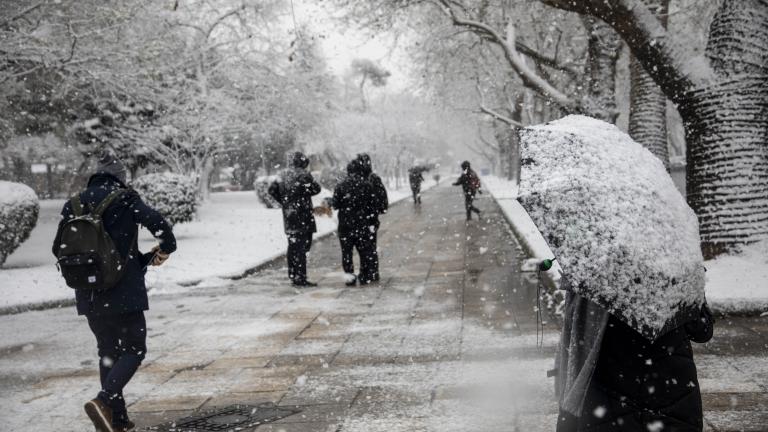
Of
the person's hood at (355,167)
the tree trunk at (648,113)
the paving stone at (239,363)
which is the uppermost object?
the tree trunk at (648,113)

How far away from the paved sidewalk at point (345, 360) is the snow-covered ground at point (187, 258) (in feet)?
2.63

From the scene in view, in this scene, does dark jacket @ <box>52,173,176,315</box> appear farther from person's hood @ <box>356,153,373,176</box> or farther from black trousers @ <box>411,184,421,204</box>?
black trousers @ <box>411,184,421,204</box>

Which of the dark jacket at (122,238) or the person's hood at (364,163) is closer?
the dark jacket at (122,238)

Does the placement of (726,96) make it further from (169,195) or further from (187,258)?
(169,195)

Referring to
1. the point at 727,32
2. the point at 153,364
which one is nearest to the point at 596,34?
the point at 727,32

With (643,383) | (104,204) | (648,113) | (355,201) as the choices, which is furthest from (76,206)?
(648,113)

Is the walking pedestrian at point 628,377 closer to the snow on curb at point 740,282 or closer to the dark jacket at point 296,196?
the snow on curb at point 740,282

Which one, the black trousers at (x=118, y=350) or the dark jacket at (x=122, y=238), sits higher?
the dark jacket at (x=122, y=238)

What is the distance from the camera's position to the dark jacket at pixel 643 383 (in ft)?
8.65

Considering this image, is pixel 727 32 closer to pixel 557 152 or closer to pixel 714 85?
pixel 714 85

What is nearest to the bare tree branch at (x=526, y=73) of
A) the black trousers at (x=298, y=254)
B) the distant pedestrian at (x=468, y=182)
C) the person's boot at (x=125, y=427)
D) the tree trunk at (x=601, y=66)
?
the tree trunk at (x=601, y=66)

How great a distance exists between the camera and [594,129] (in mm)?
2912

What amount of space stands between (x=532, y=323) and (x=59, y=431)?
14.8 feet

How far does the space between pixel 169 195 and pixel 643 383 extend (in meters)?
15.5
